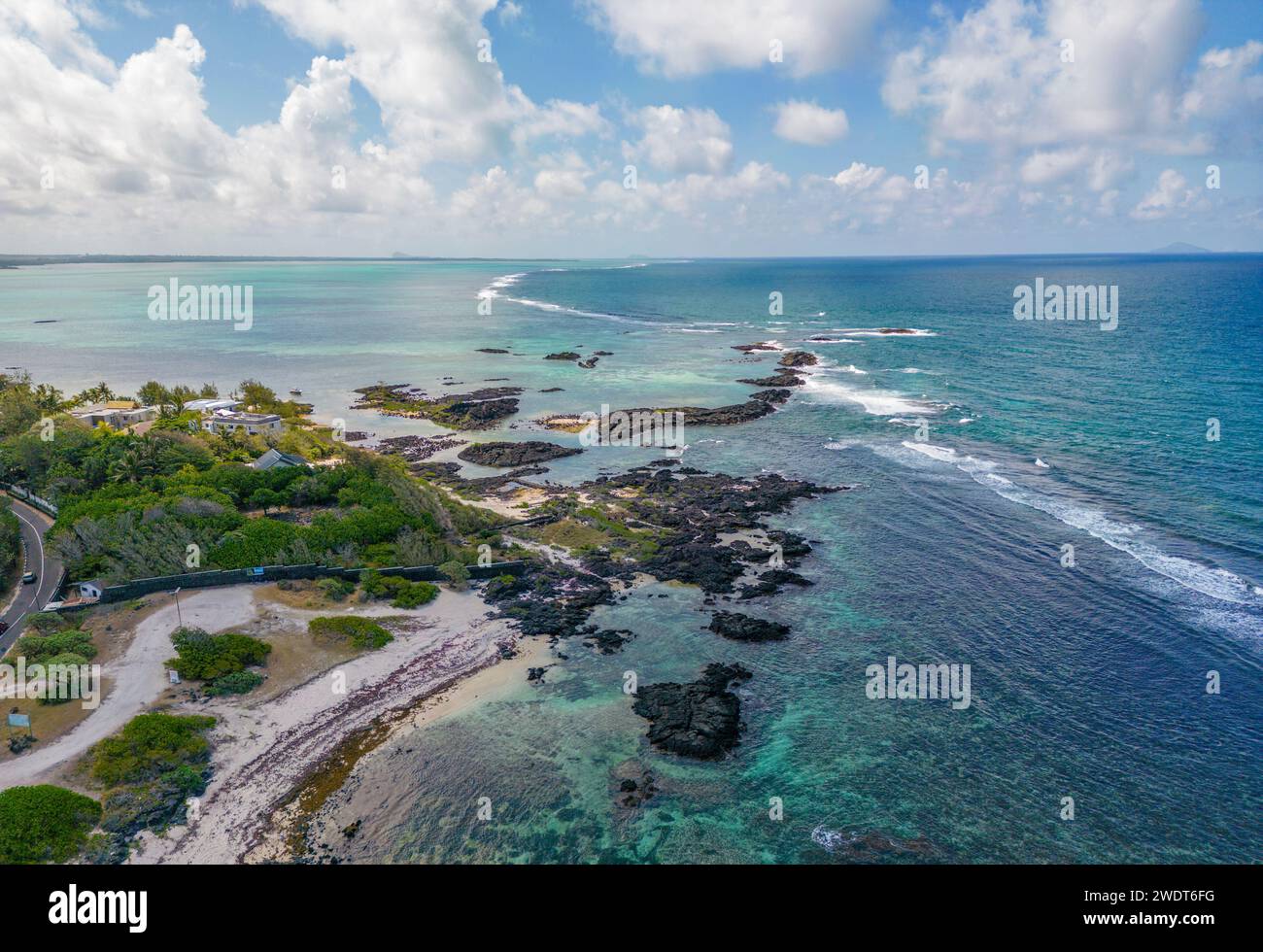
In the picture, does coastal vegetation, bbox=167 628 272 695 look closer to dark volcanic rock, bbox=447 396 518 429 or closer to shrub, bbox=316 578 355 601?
shrub, bbox=316 578 355 601

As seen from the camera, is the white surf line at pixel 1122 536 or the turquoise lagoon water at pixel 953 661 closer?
the turquoise lagoon water at pixel 953 661

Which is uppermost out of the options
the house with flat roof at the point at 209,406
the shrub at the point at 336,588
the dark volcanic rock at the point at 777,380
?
the dark volcanic rock at the point at 777,380

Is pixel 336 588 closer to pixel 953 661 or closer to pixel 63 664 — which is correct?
pixel 63 664

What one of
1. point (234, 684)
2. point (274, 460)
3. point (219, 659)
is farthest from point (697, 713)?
point (274, 460)

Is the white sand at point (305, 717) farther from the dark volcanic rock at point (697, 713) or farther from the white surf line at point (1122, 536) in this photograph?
the white surf line at point (1122, 536)

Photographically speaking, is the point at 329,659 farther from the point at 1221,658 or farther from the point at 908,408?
the point at 908,408

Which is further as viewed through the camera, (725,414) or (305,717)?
(725,414)

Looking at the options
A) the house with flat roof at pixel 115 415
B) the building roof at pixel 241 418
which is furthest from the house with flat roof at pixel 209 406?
the building roof at pixel 241 418
